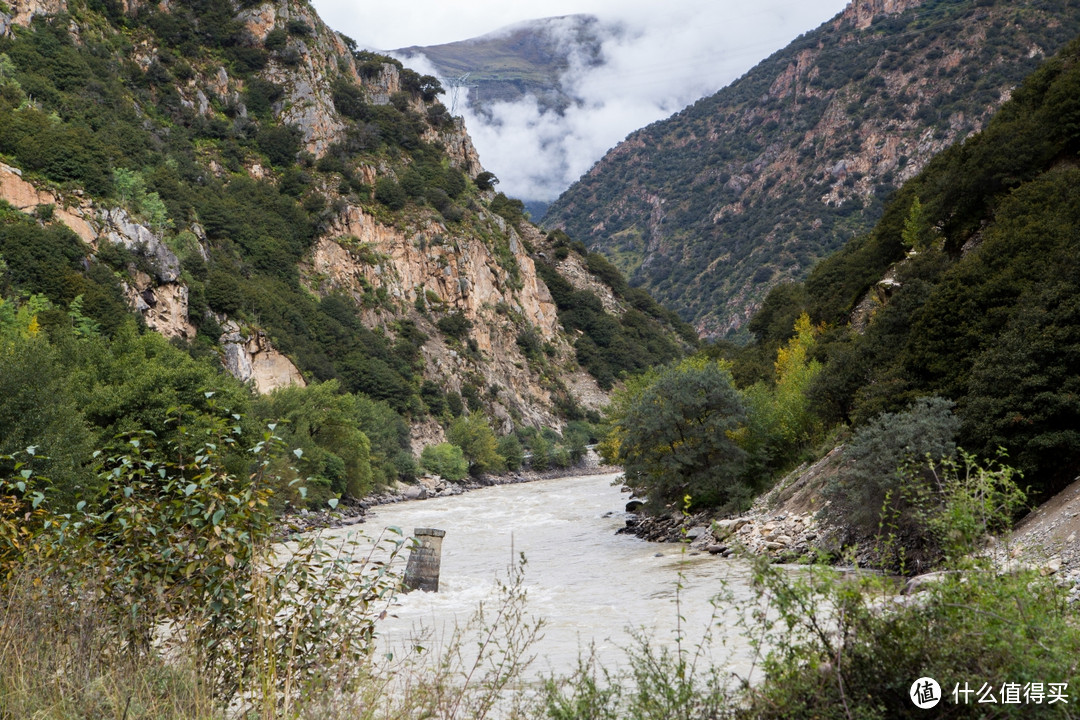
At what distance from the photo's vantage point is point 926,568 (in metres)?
13.2

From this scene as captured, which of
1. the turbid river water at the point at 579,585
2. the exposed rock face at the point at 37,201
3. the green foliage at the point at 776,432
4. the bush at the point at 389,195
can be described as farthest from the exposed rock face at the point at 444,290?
the green foliage at the point at 776,432

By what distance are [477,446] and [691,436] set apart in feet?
146

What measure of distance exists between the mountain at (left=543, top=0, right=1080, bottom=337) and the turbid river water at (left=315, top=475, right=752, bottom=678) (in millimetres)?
87297

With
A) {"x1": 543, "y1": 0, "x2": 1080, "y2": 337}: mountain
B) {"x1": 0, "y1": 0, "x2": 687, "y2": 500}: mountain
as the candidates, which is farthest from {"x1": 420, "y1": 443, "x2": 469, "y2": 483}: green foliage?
{"x1": 543, "y1": 0, "x2": 1080, "y2": 337}: mountain

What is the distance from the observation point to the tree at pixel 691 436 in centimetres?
2544

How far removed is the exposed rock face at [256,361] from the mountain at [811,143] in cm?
7836

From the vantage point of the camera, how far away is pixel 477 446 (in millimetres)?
68438

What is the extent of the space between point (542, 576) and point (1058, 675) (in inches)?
636

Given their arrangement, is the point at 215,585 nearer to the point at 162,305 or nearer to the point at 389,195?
the point at 162,305

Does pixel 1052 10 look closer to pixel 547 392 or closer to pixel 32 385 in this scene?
pixel 547 392

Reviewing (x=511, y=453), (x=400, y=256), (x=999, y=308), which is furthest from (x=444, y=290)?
(x=999, y=308)

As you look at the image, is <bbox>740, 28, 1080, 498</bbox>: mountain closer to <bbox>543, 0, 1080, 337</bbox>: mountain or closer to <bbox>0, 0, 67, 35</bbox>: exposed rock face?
<bbox>0, 0, 67, 35</bbox>: exposed rock face

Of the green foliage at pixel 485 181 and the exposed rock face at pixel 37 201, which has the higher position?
the green foliage at pixel 485 181

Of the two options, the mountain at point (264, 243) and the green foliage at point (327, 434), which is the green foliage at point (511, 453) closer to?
the mountain at point (264, 243)
